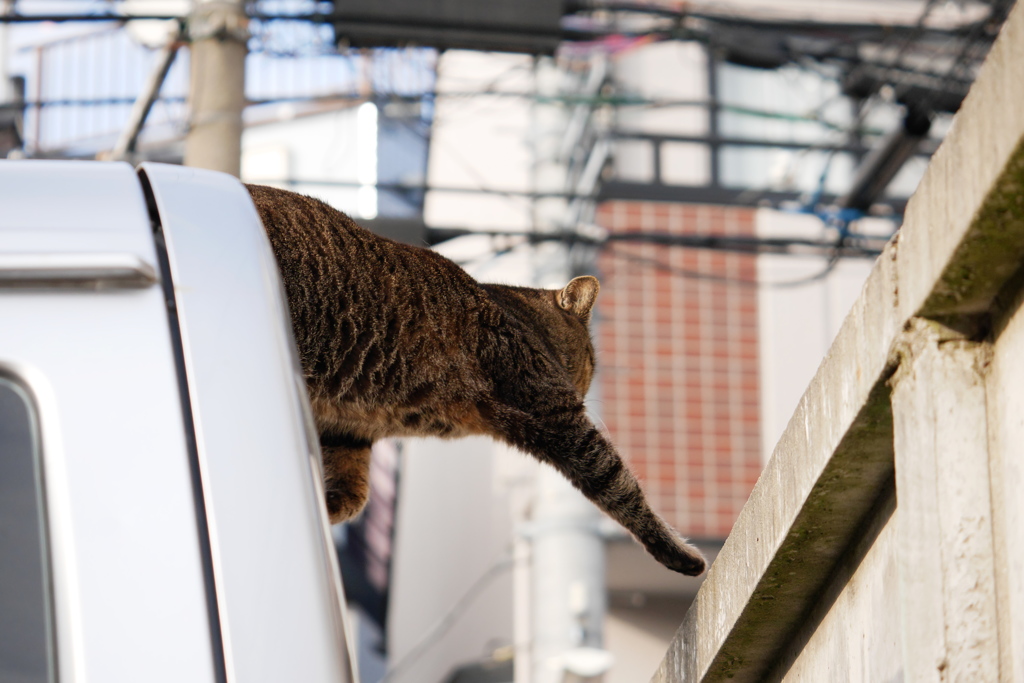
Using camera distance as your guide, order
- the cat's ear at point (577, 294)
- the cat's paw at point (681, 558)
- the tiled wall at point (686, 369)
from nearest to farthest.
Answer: the cat's paw at point (681, 558)
the cat's ear at point (577, 294)
the tiled wall at point (686, 369)

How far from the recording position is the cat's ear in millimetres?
3883

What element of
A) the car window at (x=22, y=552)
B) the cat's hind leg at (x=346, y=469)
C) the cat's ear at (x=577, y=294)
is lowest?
the cat's hind leg at (x=346, y=469)

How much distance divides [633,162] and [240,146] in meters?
6.47

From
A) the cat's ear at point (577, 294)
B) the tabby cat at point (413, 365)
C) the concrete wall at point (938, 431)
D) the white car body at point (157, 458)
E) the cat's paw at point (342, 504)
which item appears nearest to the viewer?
the white car body at point (157, 458)

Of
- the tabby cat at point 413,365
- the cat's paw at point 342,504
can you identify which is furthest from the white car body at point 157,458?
the cat's paw at point 342,504

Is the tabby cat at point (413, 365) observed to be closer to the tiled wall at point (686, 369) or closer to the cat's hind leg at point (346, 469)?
the cat's hind leg at point (346, 469)

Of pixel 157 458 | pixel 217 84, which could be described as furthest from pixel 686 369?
pixel 157 458

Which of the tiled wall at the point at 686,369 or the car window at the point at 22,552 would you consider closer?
the car window at the point at 22,552

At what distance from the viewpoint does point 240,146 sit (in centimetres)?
456

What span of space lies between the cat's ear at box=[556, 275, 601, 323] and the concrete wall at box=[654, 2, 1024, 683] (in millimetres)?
2182

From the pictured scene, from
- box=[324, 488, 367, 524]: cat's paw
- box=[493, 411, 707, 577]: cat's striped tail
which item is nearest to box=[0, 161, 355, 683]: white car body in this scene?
box=[324, 488, 367, 524]: cat's paw

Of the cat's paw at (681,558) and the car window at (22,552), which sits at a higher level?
the car window at (22,552)

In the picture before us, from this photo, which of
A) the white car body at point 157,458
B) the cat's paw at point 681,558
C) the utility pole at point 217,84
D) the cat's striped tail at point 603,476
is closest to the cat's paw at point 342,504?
the cat's striped tail at point 603,476

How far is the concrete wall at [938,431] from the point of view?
120 centimetres
